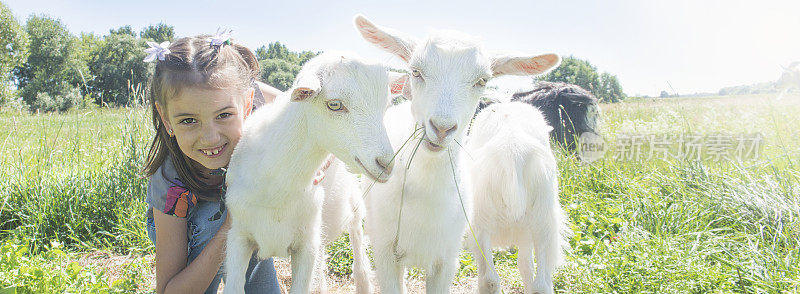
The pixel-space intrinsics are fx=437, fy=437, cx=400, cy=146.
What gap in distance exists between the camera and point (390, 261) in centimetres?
229

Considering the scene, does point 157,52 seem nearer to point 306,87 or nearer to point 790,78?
point 306,87

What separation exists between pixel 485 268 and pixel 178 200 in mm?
1794

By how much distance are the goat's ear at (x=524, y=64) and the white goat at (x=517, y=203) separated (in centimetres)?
60

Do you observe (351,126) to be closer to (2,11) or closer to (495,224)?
(495,224)

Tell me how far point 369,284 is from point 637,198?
2670 millimetres

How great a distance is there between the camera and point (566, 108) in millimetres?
5590

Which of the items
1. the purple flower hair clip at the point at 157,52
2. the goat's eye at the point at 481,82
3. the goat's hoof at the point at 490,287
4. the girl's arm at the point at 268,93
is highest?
the purple flower hair clip at the point at 157,52

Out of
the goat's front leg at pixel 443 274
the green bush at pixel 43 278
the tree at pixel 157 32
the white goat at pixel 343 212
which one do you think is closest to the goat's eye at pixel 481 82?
the goat's front leg at pixel 443 274

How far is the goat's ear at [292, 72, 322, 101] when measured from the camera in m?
1.64

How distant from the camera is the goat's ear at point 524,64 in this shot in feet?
7.30

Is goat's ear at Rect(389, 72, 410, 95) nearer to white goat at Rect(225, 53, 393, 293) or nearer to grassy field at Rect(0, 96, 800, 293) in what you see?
white goat at Rect(225, 53, 393, 293)

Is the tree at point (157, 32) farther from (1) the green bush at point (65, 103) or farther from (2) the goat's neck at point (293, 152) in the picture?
(2) the goat's neck at point (293, 152)

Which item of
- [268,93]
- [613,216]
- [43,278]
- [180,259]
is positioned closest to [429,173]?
[180,259]

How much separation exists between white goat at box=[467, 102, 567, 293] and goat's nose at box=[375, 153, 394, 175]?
4.01 ft
